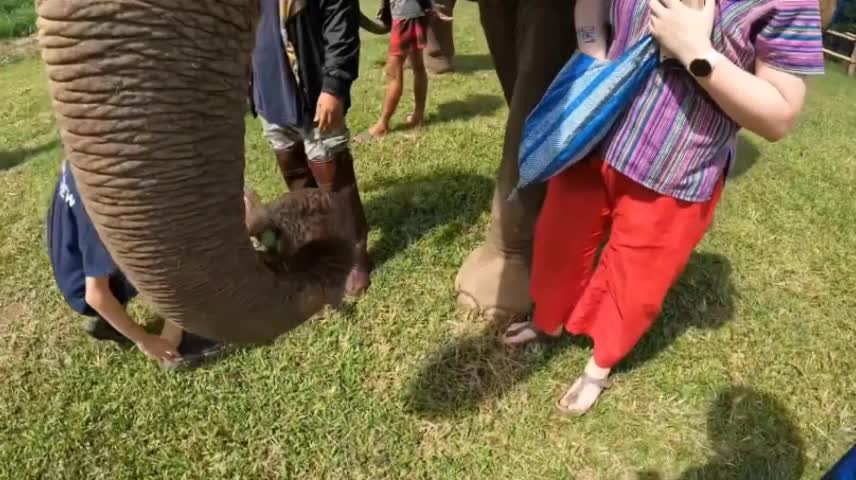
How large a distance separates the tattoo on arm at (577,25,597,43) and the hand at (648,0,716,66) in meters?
0.22

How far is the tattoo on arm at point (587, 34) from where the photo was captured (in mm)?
1604

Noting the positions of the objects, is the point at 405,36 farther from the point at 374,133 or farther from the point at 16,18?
the point at 16,18

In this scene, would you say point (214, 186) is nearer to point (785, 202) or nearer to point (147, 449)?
point (147, 449)

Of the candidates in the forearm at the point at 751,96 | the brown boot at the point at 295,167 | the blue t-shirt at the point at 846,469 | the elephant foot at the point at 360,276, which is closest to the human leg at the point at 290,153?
the brown boot at the point at 295,167

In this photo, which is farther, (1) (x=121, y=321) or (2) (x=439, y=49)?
(2) (x=439, y=49)

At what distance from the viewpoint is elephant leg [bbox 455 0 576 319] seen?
1.90 m

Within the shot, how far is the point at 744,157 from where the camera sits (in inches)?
151

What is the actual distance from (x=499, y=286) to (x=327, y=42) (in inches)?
39.9

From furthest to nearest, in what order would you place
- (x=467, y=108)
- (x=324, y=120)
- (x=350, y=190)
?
(x=467, y=108) → (x=350, y=190) → (x=324, y=120)

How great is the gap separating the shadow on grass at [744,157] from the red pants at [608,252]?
1.87 meters

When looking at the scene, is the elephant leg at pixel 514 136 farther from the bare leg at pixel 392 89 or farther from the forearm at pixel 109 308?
the bare leg at pixel 392 89

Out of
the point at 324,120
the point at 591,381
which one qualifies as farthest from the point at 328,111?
the point at 591,381

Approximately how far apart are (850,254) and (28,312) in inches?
130

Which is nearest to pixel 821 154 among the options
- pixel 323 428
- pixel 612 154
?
pixel 612 154
